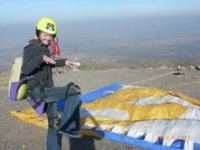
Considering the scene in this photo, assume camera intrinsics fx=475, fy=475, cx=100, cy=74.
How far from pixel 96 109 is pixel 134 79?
605 centimetres

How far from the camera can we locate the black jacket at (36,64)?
6189mm

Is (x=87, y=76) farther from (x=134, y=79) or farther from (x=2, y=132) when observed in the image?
(x=2, y=132)

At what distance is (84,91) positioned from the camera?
13.2 meters

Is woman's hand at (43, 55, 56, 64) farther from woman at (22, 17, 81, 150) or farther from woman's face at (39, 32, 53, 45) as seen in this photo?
woman's face at (39, 32, 53, 45)

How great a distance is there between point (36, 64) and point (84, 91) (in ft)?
23.1

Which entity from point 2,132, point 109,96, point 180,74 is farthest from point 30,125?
point 180,74

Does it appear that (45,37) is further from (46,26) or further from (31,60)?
(31,60)

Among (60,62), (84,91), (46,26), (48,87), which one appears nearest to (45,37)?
(46,26)

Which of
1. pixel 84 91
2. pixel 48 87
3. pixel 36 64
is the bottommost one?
pixel 84 91

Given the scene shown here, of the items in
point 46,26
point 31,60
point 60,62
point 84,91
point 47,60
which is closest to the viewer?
point 47,60

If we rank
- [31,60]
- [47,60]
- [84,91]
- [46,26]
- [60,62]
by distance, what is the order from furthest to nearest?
[84,91] → [60,62] → [46,26] → [31,60] → [47,60]

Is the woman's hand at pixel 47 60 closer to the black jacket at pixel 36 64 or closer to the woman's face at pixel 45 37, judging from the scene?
the black jacket at pixel 36 64

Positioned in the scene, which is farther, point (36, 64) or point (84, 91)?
point (84, 91)

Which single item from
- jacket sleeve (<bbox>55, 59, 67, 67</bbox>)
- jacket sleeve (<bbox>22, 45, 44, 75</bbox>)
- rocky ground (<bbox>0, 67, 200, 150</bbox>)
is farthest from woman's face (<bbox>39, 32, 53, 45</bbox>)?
rocky ground (<bbox>0, 67, 200, 150</bbox>)
